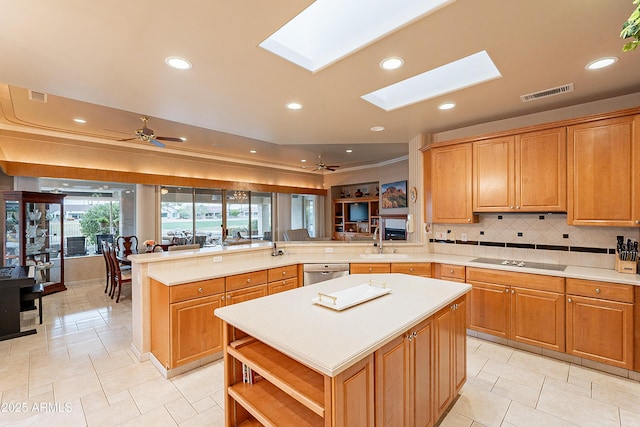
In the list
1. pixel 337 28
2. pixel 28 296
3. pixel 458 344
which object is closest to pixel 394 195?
pixel 458 344

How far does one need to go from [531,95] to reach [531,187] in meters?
0.99

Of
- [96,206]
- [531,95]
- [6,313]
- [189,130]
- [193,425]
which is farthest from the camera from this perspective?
[96,206]

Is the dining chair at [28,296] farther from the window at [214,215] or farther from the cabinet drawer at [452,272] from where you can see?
the cabinet drawer at [452,272]

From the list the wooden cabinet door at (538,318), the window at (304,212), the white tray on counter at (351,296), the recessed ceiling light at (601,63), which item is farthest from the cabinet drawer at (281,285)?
the window at (304,212)

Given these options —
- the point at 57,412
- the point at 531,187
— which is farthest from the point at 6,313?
the point at 531,187

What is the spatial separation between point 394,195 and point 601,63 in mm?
5539

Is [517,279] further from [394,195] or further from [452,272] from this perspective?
[394,195]

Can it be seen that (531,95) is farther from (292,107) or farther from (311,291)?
(311,291)

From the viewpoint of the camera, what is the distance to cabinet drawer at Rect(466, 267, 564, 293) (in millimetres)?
2844

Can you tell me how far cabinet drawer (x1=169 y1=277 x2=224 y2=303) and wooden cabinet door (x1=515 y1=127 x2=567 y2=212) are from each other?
345 cm

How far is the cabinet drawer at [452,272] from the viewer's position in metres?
3.45

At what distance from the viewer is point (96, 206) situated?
21.6 feet

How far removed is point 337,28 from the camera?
6.86ft

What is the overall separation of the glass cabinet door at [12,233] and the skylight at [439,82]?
6.21 meters
